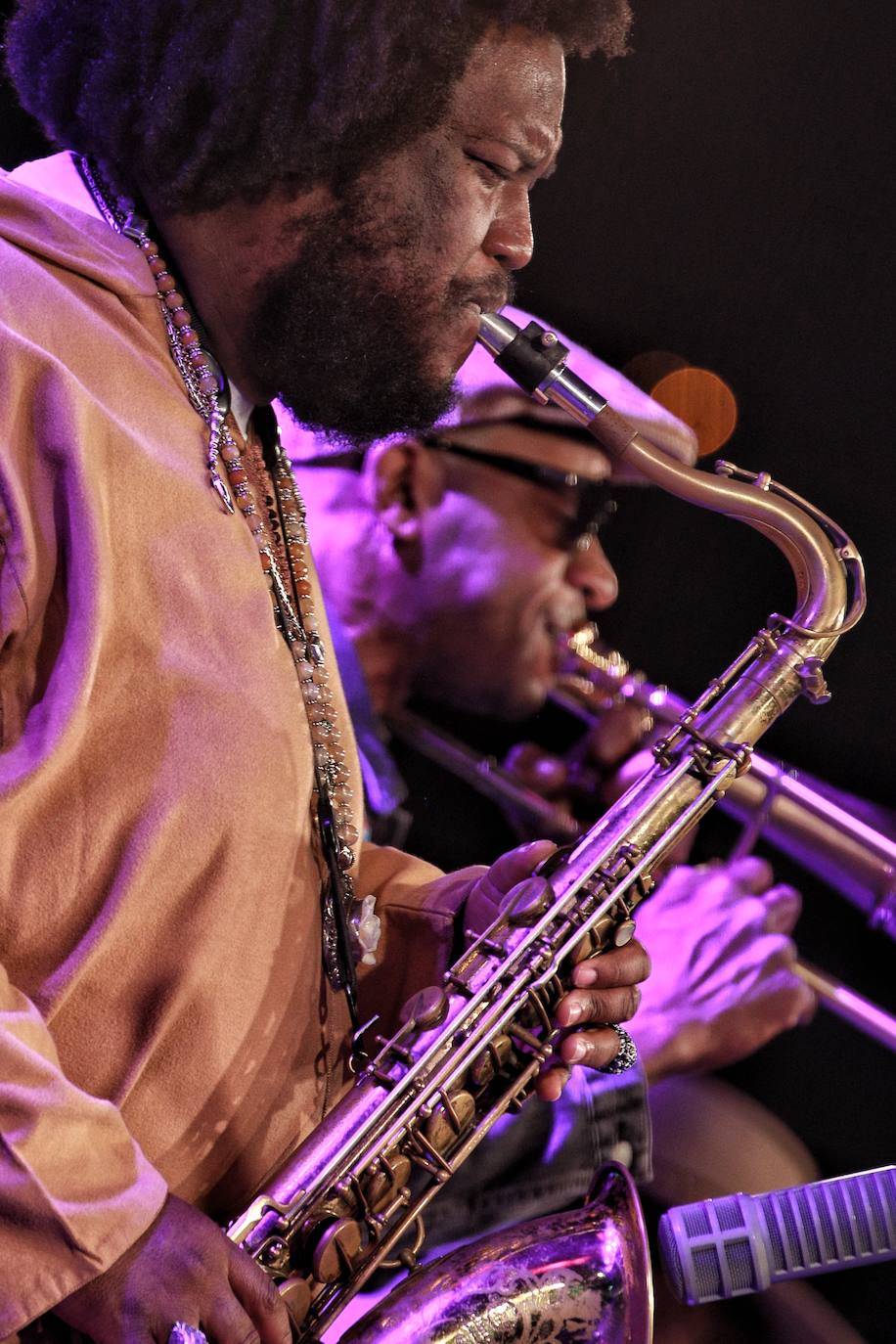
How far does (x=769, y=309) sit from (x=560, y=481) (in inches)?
23.5

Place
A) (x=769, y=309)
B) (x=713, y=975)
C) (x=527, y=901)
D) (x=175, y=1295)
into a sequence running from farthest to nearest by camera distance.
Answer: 1. (x=769, y=309)
2. (x=713, y=975)
3. (x=527, y=901)
4. (x=175, y=1295)

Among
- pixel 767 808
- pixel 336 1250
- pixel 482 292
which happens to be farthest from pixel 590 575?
pixel 336 1250

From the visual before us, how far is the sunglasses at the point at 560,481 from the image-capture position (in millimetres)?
2727

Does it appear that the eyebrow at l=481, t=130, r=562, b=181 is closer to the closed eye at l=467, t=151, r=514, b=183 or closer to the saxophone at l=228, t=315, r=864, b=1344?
the closed eye at l=467, t=151, r=514, b=183

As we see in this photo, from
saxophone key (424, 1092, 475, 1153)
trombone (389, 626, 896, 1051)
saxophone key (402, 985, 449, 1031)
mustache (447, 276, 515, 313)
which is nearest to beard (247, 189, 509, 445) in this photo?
mustache (447, 276, 515, 313)

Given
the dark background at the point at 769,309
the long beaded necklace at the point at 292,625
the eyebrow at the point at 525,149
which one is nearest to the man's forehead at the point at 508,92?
the eyebrow at the point at 525,149

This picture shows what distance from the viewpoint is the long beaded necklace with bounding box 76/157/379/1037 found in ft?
4.82

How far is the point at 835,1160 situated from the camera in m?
2.95

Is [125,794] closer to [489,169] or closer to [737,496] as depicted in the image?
[489,169]

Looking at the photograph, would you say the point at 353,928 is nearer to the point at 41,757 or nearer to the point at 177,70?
the point at 41,757

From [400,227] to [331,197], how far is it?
0.09 metres

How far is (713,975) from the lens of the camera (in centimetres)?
251

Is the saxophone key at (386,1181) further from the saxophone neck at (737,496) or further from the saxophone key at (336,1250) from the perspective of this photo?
the saxophone neck at (737,496)

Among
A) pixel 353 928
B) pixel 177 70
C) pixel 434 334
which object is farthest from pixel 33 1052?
pixel 177 70
